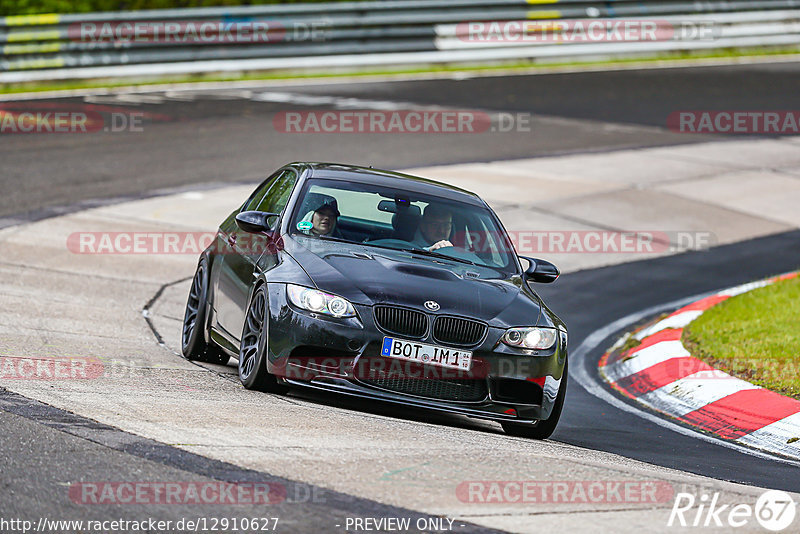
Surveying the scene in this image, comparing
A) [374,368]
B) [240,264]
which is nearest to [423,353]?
[374,368]

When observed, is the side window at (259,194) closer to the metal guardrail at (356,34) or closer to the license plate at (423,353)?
the license plate at (423,353)

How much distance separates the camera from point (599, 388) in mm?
9977

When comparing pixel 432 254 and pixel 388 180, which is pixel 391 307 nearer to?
pixel 432 254

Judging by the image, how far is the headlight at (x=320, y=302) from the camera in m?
7.22

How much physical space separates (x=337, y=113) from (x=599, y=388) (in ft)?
43.1

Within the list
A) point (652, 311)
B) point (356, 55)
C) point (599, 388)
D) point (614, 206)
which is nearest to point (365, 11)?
point (356, 55)

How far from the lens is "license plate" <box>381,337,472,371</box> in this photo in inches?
282

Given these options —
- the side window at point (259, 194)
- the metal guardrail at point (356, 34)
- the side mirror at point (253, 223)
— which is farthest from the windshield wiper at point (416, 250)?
the metal guardrail at point (356, 34)

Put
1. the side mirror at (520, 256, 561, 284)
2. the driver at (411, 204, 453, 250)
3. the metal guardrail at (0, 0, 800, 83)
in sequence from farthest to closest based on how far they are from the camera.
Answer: the metal guardrail at (0, 0, 800, 83) < the side mirror at (520, 256, 561, 284) < the driver at (411, 204, 453, 250)

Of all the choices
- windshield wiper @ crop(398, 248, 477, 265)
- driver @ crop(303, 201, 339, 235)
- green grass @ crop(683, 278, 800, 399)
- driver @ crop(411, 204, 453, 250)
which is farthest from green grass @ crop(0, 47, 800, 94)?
windshield wiper @ crop(398, 248, 477, 265)

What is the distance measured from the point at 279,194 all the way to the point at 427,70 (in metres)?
19.9

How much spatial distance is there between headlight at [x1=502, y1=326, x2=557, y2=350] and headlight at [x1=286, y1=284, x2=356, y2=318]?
954 millimetres

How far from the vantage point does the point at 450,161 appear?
1931cm

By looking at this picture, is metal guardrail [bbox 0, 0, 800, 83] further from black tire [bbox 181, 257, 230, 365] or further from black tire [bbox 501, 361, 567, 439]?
black tire [bbox 501, 361, 567, 439]
